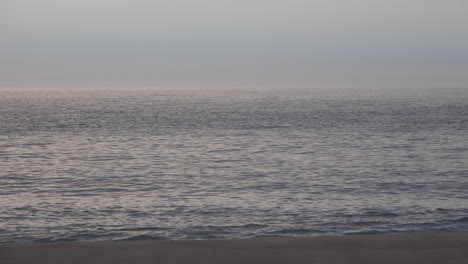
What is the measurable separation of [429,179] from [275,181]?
6213 mm

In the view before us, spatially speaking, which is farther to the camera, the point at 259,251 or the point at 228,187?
the point at 228,187

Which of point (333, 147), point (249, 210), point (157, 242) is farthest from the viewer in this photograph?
point (333, 147)

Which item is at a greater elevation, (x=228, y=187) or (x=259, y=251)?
(x=259, y=251)

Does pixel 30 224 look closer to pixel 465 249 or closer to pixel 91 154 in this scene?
pixel 465 249

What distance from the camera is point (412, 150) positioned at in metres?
32.2

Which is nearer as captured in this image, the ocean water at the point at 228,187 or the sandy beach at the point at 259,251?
the sandy beach at the point at 259,251

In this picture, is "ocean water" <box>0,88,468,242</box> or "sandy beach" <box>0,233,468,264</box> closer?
"sandy beach" <box>0,233,468,264</box>

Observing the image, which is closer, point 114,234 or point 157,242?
point 157,242

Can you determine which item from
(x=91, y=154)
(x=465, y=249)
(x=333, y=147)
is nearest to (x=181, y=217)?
(x=465, y=249)

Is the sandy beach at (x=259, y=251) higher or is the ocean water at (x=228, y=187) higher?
the sandy beach at (x=259, y=251)

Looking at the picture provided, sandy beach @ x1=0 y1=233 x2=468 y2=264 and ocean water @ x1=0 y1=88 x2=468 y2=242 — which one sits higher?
sandy beach @ x1=0 y1=233 x2=468 y2=264

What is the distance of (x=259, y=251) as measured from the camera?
690 cm

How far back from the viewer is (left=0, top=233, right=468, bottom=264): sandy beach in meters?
6.52

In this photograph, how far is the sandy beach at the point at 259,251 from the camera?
6.52 metres
